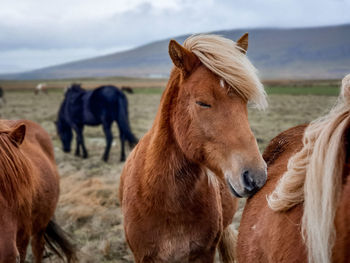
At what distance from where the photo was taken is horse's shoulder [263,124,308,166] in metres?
2.25

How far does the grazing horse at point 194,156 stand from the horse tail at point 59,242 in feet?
6.20

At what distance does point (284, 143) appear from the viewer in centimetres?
234

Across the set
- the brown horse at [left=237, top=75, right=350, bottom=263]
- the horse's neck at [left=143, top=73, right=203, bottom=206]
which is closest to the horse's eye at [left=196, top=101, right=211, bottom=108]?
the horse's neck at [left=143, top=73, right=203, bottom=206]

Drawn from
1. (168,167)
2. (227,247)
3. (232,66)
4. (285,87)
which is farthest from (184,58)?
(285,87)

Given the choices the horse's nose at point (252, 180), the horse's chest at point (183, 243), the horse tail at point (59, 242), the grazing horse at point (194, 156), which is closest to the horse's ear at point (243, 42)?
the grazing horse at point (194, 156)

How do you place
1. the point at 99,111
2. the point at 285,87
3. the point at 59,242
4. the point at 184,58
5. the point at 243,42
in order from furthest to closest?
the point at 285,87, the point at 99,111, the point at 59,242, the point at 243,42, the point at 184,58

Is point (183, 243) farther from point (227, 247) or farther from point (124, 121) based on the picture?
point (124, 121)

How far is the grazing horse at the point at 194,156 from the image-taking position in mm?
1890

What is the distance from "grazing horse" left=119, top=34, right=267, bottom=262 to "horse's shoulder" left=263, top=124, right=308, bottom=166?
1.35 ft

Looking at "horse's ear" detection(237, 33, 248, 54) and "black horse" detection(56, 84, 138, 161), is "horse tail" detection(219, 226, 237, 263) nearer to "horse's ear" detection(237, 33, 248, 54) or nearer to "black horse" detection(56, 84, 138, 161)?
"horse's ear" detection(237, 33, 248, 54)

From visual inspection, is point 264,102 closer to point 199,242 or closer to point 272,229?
point 272,229

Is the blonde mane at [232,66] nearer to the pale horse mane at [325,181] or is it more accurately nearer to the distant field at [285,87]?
the pale horse mane at [325,181]

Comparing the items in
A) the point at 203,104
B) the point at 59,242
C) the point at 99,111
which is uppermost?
the point at 203,104

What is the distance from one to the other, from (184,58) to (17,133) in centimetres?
140
